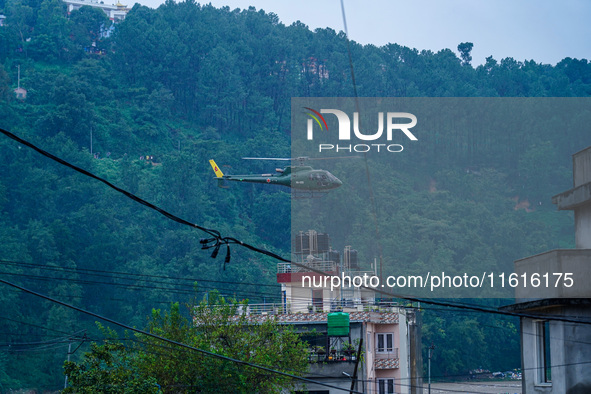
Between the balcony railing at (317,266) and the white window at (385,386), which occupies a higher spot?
the balcony railing at (317,266)

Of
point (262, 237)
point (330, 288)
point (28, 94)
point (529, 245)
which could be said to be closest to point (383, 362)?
point (330, 288)

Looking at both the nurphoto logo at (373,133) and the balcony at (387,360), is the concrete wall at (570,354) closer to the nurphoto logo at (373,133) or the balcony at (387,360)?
the balcony at (387,360)


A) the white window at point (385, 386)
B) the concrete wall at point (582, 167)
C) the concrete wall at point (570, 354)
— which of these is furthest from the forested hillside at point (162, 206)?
the concrete wall at point (570, 354)

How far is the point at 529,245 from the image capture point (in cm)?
14488

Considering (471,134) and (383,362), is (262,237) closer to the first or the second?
(471,134)

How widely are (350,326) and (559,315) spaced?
Result: 85.6 ft

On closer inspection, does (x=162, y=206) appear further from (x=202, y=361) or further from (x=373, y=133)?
(x=202, y=361)

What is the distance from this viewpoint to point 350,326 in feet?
145

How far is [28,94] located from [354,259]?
125 m

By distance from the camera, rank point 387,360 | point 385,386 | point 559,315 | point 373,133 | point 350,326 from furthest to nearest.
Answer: point 373,133 → point 387,360 → point 385,386 → point 350,326 → point 559,315

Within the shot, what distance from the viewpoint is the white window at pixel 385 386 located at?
48.5 meters

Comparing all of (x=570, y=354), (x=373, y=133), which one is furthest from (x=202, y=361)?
(x=373, y=133)

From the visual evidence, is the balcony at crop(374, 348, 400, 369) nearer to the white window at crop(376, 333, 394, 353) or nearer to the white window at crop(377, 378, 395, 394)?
Result: the white window at crop(376, 333, 394, 353)

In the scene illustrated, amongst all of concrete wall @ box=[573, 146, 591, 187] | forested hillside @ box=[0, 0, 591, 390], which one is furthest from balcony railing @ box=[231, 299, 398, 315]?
forested hillside @ box=[0, 0, 591, 390]
